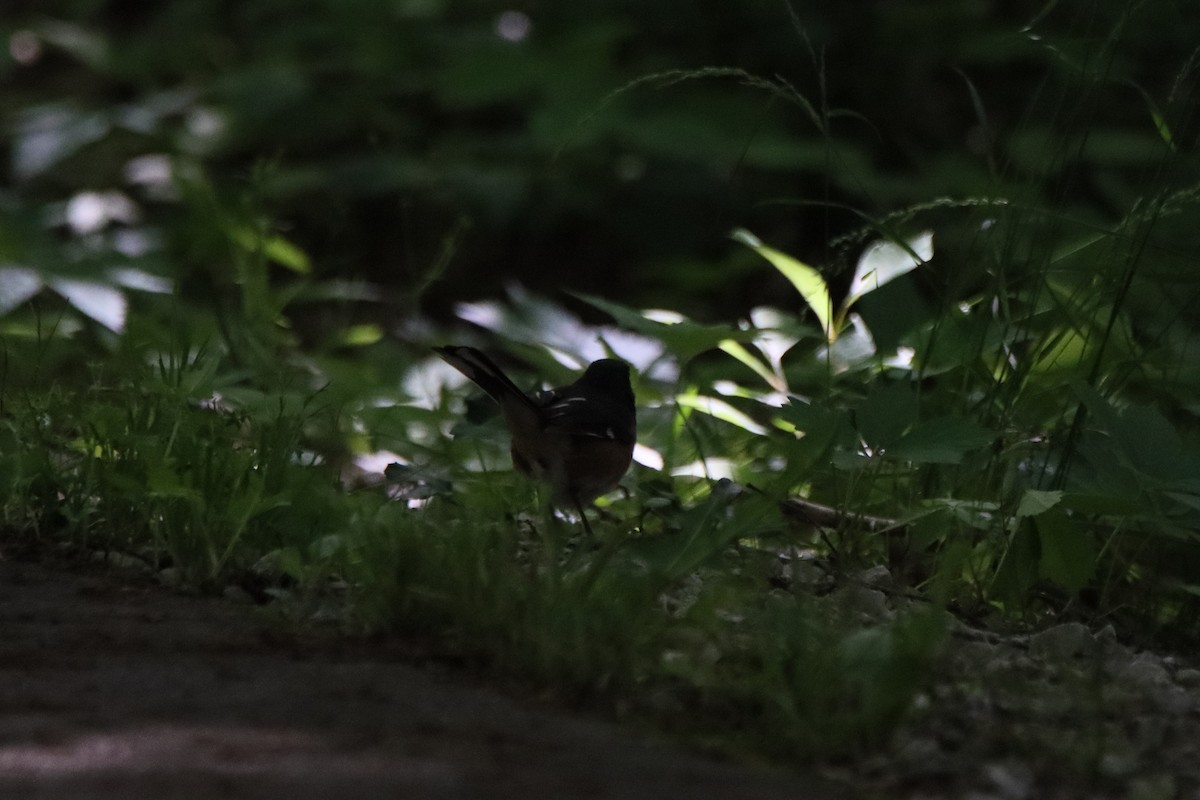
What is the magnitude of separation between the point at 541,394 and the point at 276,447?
887mm

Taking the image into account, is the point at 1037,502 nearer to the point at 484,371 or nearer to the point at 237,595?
the point at 484,371

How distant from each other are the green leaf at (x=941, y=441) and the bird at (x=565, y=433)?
638 mm

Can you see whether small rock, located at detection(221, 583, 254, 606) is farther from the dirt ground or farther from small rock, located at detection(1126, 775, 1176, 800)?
small rock, located at detection(1126, 775, 1176, 800)

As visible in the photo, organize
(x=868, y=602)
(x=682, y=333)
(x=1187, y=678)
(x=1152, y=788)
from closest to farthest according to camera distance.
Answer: (x=1152, y=788) → (x=1187, y=678) → (x=868, y=602) → (x=682, y=333)

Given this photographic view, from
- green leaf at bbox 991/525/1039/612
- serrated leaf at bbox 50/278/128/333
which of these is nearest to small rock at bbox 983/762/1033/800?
green leaf at bbox 991/525/1039/612

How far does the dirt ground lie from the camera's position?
4.93 ft

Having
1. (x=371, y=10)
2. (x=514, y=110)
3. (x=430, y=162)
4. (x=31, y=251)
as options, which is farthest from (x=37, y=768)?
(x=514, y=110)

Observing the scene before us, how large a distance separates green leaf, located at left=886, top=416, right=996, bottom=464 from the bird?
0.64 m

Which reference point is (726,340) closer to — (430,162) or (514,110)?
(430,162)

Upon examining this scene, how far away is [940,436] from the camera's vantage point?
254 cm

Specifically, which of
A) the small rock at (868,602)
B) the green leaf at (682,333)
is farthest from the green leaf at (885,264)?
the small rock at (868,602)

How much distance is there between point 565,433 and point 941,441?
787 millimetres

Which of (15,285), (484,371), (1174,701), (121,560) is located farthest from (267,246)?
(1174,701)

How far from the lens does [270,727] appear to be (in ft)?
5.57
